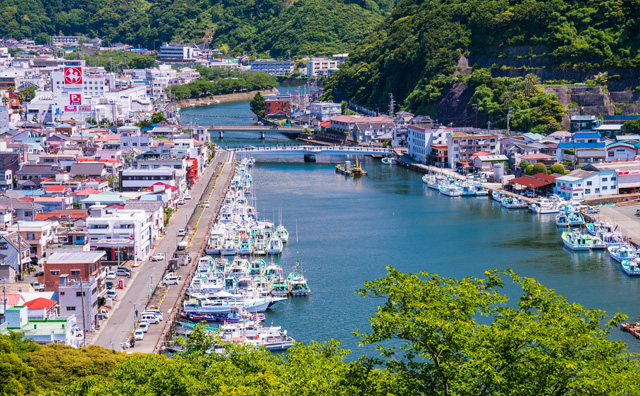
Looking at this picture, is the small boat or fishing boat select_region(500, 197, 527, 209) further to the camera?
the small boat

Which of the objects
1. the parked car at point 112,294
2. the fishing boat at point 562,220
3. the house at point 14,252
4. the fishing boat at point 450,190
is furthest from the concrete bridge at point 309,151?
the parked car at point 112,294

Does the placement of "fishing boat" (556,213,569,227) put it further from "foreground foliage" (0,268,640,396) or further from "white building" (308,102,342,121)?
"white building" (308,102,342,121)

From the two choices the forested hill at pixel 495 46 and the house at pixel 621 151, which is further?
the forested hill at pixel 495 46

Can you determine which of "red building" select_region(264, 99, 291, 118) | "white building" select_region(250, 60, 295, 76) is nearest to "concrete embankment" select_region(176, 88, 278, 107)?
"white building" select_region(250, 60, 295, 76)

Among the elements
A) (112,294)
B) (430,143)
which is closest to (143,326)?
(112,294)

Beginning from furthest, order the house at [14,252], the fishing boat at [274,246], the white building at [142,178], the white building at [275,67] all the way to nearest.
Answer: the white building at [275,67] < the white building at [142,178] < the fishing boat at [274,246] < the house at [14,252]

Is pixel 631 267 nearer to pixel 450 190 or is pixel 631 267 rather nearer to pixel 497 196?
pixel 497 196

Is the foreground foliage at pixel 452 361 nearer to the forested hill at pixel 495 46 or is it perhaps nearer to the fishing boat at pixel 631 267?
the fishing boat at pixel 631 267
